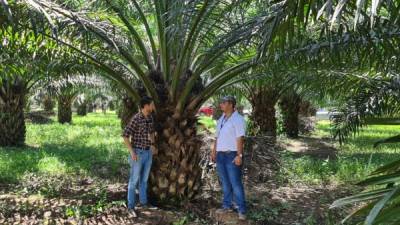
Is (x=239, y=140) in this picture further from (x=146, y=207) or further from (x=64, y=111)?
(x=64, y=111)

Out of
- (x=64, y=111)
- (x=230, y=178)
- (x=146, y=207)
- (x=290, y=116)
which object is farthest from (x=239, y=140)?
(x=64, y=111)

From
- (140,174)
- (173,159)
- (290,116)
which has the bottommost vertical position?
(140,174)

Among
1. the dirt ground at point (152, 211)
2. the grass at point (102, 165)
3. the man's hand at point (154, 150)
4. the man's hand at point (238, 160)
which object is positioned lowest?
the dirt ground at point (152, 211)

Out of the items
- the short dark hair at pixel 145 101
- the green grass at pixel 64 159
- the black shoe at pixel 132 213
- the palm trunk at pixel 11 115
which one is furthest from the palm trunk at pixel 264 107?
the black shoe at pixel 132 213

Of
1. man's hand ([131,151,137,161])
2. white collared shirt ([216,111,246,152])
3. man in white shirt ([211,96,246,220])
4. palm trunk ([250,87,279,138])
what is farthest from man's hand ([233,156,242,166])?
palm trunk ([250,87,279,138])

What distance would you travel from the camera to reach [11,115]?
43.3 ft

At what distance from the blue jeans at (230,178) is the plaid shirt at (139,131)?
94cm

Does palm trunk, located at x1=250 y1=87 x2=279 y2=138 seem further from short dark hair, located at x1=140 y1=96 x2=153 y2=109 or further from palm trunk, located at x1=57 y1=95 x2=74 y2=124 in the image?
palm trunk, located at x1=57 y1=95 x2=74 y2=124

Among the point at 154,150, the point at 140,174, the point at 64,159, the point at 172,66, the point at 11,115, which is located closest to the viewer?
the point at 140,174

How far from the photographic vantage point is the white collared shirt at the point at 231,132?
620cm

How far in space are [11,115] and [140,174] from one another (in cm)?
775

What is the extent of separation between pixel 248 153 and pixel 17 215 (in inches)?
169

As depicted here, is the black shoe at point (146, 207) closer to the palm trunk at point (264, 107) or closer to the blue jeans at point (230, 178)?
the blue jeans at point (230, 178)

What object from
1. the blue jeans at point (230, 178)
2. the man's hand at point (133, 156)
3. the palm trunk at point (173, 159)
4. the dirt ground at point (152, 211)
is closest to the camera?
the dirt ground at point (152, 211)
